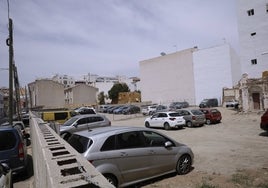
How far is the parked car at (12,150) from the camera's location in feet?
28.8

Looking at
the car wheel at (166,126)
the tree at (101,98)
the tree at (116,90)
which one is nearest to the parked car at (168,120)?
the car wheel at (166,126)

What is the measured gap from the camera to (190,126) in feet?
84.4

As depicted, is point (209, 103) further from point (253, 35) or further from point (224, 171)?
point (224, 171)

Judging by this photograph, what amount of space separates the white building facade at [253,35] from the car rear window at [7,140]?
39357 millimetres

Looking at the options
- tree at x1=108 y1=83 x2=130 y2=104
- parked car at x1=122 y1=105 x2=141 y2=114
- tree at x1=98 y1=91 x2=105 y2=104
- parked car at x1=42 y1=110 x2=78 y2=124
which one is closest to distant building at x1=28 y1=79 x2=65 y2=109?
tree at x1=98 y1=91 x2=105 y2=104

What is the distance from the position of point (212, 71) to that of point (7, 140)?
5869cm

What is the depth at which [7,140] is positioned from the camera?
9.04 meters

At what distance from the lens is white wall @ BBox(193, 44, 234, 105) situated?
197 ft

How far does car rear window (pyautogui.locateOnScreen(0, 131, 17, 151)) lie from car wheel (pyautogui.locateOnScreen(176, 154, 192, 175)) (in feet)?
17.9

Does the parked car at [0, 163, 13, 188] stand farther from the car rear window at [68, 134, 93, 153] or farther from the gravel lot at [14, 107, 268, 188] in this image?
the gravel lot at [14, 107, 268, 188]

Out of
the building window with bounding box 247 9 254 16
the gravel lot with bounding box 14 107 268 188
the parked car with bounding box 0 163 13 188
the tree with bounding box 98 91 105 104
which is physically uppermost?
the building window with bounding box 247 9 254 16

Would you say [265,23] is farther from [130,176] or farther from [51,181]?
[51,181]

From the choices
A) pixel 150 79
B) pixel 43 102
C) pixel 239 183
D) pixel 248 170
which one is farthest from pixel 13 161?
pixel 43 102

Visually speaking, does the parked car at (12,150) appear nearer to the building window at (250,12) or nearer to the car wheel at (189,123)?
the car wheel at (189,123)
